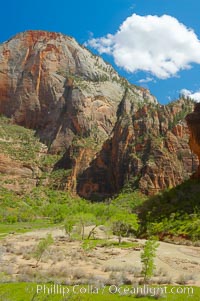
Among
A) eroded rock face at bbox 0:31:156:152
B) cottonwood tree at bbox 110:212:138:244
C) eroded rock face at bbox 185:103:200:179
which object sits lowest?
cottonwood tree at bbox 110:212:138:244

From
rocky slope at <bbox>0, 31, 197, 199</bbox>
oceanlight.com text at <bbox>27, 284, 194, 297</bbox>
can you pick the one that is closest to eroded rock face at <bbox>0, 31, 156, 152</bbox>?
rocky slope at <bbox>0, 31, 197, 199</bbox>

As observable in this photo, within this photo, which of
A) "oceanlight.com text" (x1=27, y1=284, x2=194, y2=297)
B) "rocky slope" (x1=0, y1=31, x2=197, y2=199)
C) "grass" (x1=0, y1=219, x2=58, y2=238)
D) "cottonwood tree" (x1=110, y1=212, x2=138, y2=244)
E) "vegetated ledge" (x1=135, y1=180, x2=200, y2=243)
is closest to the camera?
"oceanlight.com text" (x1=27, y1=284, x2=194, y2=297)

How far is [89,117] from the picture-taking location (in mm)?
138500

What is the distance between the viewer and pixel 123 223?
51.2 m

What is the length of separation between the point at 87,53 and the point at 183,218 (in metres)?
148

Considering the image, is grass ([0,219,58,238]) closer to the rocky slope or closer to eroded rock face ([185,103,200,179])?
the rocky slope

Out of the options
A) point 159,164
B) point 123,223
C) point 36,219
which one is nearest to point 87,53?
point 159,164

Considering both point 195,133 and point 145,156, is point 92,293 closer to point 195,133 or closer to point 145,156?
point 195,133

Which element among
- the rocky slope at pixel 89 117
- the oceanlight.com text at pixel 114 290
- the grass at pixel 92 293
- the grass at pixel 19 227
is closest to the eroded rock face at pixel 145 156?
the rocky slope at pixel 89 117

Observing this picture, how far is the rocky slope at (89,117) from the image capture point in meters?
99.6

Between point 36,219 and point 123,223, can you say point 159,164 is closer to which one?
point 36,219

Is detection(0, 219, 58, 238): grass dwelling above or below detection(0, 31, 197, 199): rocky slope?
below

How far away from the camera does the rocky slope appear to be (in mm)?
99625

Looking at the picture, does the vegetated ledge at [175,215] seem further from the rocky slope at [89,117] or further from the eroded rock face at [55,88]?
the eroded rock face at [55,88]
